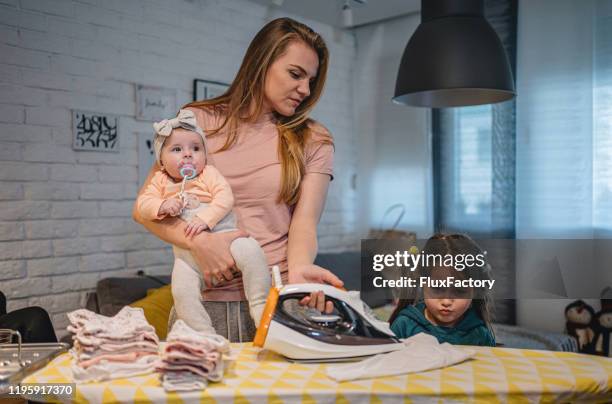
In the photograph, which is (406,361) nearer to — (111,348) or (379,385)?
(379,385)

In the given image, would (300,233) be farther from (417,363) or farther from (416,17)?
(416,17)

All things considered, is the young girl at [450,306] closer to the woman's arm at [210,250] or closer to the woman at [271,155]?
the woman at [271,155]

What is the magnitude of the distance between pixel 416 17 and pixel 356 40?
60 centimetres

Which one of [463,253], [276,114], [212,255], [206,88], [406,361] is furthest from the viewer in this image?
[206,88]

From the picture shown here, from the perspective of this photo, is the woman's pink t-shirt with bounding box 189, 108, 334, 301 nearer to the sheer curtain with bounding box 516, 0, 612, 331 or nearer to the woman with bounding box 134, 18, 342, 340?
the woman with bounding box 134, 18, 342, 340

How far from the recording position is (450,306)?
1.69m

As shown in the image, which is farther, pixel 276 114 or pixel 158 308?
pixel 158 308

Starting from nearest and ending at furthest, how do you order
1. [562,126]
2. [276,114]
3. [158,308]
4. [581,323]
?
[276,114] → [158,308] → [581,323] → [562,126]

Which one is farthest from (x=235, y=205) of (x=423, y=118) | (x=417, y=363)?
(x=423, y=118)

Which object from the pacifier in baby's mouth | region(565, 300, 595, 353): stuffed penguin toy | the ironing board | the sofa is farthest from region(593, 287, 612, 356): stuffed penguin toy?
the pacifier in baby's mouth

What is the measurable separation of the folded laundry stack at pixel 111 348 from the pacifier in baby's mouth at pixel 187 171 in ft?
1.20

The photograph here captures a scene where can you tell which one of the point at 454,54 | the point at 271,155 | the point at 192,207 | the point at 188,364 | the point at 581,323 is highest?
the point at 454,54

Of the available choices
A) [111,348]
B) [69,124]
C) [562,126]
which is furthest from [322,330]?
[562,126]

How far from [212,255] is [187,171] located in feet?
0.72
